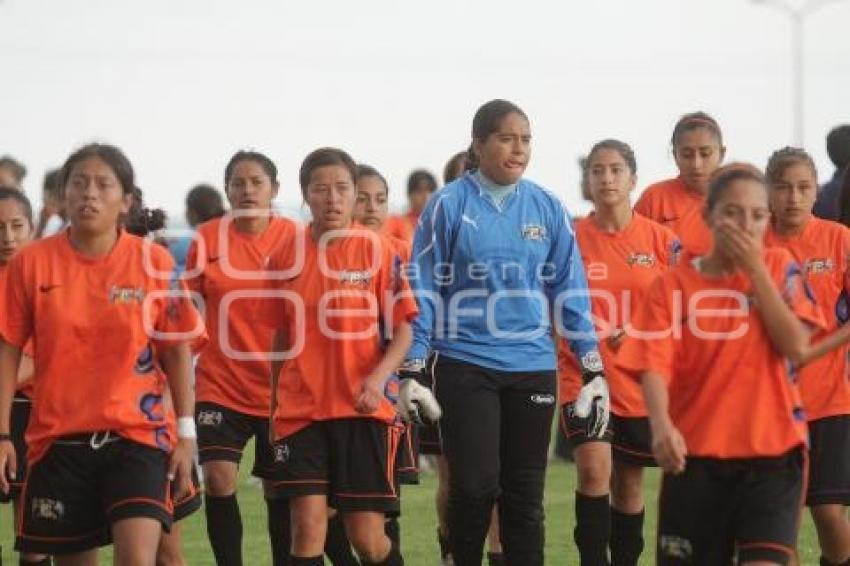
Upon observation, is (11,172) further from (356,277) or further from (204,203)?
(356,277)

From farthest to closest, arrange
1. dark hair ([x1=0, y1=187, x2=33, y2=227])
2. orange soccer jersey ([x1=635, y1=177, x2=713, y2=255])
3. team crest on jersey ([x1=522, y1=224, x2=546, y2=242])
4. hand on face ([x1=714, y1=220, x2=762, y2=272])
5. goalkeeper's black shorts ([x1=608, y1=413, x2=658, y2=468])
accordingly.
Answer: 1. orange soccer jersey ([x1=635, y1=177, x2=713, y2=255])
2. goalkeeper's black shorts ([x1=608, y1=413, x2=658, y2=468])
3. dark hair ([x1=0, y1=187, x2=33, y2=227])
4. team crest on jersey ([x1=522, y1=224, x2=546, y2=242])
5. hand on face ([x1=714, y1=220, x2=762, y2=272])

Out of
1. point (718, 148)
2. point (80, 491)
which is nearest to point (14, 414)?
point (80, 491)

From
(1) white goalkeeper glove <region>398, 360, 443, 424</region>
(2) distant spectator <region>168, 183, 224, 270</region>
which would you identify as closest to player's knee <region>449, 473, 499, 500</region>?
(1) white goalkeeper glove <region>398, 360, 443, 424</region>

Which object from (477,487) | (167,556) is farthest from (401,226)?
(167,556)

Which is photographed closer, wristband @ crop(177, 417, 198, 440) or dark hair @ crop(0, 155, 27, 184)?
wristband @ crop(177, 417, 198, 440)

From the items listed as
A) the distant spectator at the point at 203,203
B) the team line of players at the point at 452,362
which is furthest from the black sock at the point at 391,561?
the distant spectator at the point at 203,203

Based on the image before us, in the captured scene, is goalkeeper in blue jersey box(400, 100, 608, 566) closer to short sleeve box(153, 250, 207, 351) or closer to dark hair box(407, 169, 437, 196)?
short sleeve box(153, 250, 207, 351)

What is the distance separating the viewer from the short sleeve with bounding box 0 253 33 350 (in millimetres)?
7535

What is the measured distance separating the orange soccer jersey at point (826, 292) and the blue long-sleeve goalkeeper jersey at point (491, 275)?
1.01m

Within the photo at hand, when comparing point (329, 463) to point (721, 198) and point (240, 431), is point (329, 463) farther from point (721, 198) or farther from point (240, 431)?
point (721, 198)

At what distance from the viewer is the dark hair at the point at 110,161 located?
762 centimetres

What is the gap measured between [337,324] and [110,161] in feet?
4.70

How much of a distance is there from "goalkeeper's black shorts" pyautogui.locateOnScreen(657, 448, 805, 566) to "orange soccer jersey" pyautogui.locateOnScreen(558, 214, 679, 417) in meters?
2.93

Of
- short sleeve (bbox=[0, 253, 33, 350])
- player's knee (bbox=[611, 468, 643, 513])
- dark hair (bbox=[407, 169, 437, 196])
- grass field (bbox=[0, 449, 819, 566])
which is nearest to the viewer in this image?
short sleeve (bbox=[0, 253, 33, 350])
